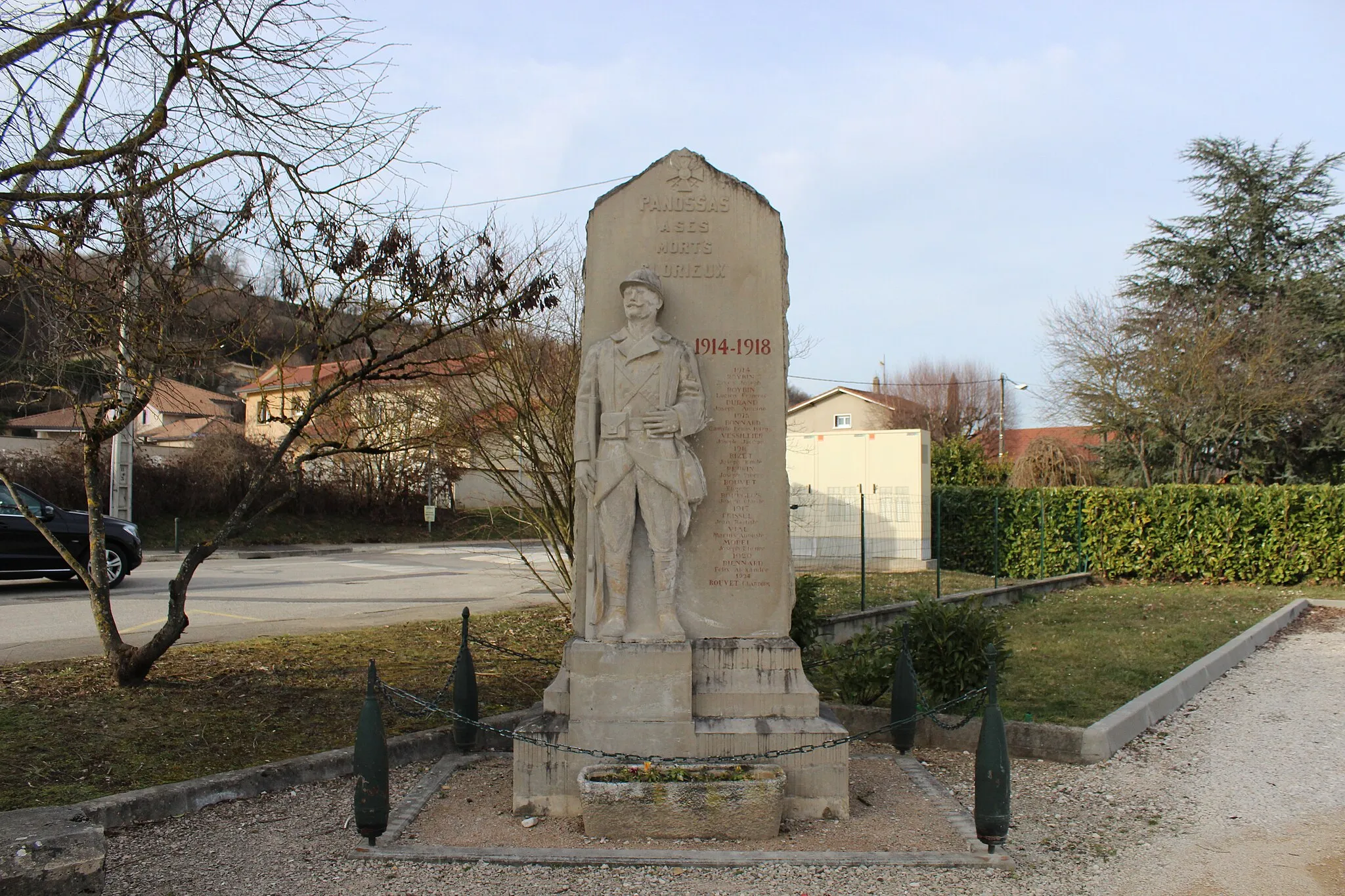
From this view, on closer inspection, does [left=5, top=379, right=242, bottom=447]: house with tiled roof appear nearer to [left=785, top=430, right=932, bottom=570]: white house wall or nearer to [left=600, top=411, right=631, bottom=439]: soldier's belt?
[left=785, top=430, right=932, bottom=570]: white house wall

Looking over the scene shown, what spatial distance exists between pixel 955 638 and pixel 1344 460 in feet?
77.2

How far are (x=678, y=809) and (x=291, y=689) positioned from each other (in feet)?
13.6

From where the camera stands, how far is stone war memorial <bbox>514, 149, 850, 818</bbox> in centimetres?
532

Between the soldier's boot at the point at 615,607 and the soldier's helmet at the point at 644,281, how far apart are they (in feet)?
5.07

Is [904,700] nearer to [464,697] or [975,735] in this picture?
[975,735]

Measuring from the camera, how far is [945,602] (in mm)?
8695

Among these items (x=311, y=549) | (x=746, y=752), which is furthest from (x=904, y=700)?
(x=311, y=549)

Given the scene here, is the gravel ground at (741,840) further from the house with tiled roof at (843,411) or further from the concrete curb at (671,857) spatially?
the house with tiled roof at (843,411)

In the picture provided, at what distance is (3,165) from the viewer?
559 centimetres

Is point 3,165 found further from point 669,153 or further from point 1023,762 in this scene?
point 1023,762

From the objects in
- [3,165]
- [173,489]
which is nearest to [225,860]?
[3,165]

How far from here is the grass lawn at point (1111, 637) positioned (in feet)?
27.5

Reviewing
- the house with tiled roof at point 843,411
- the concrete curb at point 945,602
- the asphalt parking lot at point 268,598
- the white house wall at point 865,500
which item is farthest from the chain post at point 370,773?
the house with tiled roof at point 843,411

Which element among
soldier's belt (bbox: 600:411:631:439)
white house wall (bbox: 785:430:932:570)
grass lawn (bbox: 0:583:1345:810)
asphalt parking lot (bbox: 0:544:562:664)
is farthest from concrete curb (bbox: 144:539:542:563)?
soldier's belt (bbox: 600:411:631:439)
